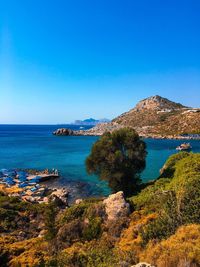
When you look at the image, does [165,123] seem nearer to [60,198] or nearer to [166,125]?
[166,125]

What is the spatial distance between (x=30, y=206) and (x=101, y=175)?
9675 millimetres

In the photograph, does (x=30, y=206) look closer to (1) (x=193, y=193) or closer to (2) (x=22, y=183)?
(2) (x=22, y=183)

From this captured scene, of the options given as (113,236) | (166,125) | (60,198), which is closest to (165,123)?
(166,125)

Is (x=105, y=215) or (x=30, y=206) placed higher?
(x=105, y=215)

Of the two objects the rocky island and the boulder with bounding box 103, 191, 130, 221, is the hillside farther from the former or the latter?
the boulder with bounding box 103, 191, 130, 221

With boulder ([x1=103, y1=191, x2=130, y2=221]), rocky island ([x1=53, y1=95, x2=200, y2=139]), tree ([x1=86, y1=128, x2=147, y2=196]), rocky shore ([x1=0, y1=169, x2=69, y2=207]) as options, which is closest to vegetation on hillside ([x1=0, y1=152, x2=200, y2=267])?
boulder ([x1=103, y1=191, x2=130, y2=221])

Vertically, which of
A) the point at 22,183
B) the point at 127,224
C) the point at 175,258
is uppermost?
the point at 175,258

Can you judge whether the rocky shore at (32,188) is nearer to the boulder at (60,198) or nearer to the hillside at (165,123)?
the boulder at (60,198)

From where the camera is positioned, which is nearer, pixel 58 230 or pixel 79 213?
pixel 58 230

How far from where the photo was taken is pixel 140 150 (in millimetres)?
35344

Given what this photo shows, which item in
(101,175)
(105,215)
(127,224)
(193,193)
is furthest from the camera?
(101,175)

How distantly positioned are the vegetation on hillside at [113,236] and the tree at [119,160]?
32.3 ft

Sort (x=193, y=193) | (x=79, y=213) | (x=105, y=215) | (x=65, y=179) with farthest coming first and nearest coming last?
(x=65, y=179) → (x=79, y=213) → (x=105, y=215) → (x=193, y=193)

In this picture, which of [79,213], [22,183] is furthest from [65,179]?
[79,213]
